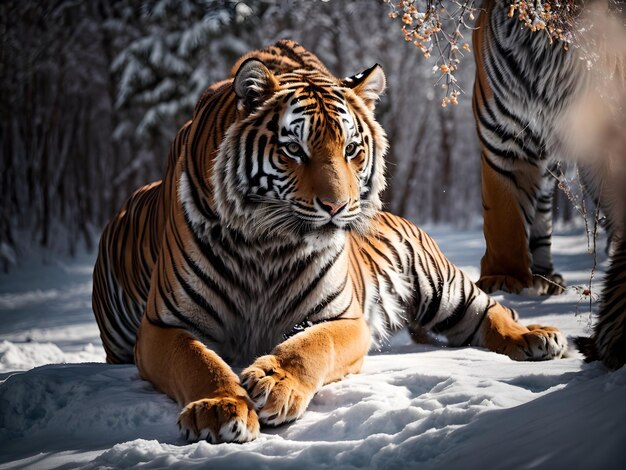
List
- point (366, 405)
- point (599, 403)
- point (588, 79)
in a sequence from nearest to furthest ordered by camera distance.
→ point (599, 403)
point (366, 405)
point (588, 79)

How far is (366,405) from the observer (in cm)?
256

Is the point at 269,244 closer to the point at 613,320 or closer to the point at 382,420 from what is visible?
the point at 382,420

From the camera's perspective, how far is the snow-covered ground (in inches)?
73.2

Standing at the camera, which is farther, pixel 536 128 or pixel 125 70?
pixel 125 70

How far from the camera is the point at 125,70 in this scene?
15.6 meters

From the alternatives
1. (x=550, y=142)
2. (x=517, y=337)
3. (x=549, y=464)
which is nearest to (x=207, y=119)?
(x=517, y=337)

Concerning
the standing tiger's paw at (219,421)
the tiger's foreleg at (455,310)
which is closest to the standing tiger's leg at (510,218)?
the tiger's foreleg at (455,310)

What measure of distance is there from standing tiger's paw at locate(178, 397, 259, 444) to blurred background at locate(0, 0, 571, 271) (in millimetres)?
9786

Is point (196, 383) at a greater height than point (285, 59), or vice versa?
point (285, 59)

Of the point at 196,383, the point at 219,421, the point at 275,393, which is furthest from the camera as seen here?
the point at 196,383

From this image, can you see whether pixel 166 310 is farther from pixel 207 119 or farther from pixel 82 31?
pixel 82 31

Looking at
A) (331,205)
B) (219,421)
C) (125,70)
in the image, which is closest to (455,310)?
(331,205)

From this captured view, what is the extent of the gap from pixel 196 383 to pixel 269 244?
660 mm

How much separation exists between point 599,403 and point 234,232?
1.60 meters
